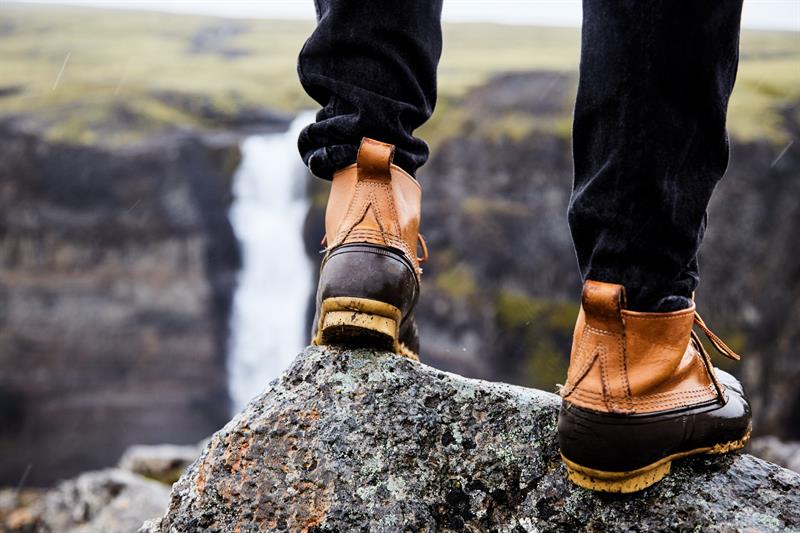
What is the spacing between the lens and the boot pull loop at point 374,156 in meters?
2.08

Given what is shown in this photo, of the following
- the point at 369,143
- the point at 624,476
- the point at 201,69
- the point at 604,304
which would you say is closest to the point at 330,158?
the point at 369,143

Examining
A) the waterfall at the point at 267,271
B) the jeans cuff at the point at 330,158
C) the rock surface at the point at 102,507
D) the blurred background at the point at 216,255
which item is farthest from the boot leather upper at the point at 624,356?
the waterfall at the point at 267,271

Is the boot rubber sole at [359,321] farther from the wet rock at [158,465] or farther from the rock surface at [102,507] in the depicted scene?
the wet rock at [158,465]

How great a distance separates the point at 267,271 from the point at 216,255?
206 centimetres

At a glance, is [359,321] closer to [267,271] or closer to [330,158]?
[330,158]

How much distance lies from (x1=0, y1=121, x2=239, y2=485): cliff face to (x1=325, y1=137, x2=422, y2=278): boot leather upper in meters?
22.6

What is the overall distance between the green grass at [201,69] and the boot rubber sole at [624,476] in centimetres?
2063

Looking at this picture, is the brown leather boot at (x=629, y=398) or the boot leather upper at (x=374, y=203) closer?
the brown leather boot at (x=629, y=398)

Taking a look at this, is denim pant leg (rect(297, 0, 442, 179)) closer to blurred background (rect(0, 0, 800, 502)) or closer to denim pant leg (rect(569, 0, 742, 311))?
denim pant leg (rect(569, 0, 742, 311))

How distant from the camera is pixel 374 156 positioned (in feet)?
6.86

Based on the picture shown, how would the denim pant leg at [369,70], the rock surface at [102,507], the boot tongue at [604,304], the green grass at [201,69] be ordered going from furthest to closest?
the green grass at [201,69], the rock surface at [102,507], the denim pant leg at [369,70], the boot tongue at [604,304]

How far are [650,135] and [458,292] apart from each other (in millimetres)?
20591

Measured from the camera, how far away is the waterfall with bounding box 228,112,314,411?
23.4 meters

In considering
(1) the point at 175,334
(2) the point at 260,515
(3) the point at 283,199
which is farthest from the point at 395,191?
(1) the point at 175,334
